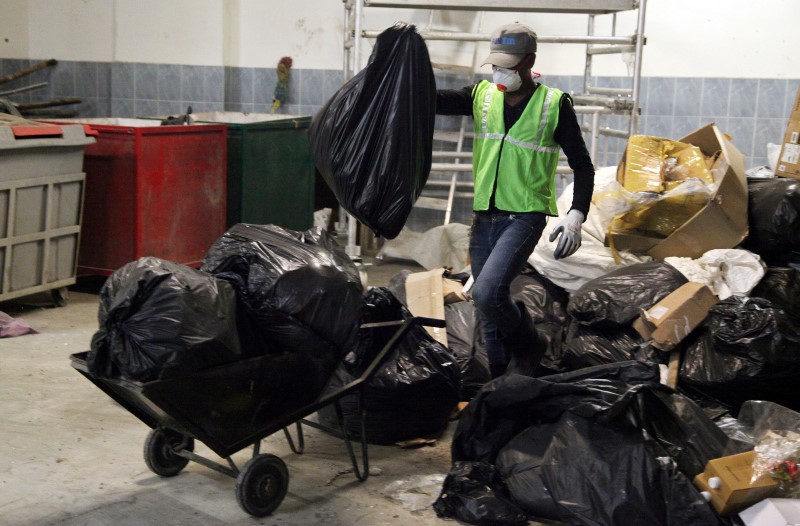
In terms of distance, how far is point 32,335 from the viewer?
195 inches

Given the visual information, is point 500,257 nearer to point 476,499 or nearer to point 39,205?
point 476,499

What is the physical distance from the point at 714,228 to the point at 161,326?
281 centimetres

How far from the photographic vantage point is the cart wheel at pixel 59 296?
18.3ft

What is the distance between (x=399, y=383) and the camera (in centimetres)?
350

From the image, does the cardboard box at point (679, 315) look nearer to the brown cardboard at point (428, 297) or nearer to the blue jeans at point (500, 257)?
the blue jeans at point (500, 257)

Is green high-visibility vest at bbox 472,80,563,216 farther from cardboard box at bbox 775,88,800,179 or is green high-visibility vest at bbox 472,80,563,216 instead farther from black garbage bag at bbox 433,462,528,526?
cardboard box at bbox 775,88,800,179

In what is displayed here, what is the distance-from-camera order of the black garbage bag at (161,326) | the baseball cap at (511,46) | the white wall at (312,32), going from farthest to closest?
the white wall at (312,32), the baseball cap at (511,46), the black garbage bag at (161,326)

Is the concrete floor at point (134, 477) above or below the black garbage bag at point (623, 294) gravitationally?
below

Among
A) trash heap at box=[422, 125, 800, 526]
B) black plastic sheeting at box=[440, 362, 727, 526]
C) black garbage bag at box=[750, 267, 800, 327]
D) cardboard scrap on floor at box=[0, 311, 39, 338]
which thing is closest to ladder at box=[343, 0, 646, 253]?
trash heap at box=[422, 125, 800, 526]

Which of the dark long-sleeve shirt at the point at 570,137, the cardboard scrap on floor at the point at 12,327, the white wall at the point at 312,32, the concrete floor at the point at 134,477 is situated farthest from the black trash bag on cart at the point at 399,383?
the white wall at the point at 312,32

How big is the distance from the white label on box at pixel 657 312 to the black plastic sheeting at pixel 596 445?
741mm

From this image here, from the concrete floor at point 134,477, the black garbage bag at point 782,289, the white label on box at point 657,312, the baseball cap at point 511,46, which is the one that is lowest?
the concrete floor at point 134,477

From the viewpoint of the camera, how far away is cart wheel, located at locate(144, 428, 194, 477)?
317 centimetres

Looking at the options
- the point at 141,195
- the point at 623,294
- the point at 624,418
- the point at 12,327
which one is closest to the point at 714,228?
the point at 623,294
